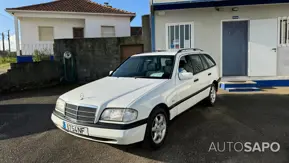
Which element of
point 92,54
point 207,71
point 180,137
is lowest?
point 180,137

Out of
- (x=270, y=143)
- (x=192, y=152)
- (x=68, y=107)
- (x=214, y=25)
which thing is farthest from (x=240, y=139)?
(x=214, y=25)

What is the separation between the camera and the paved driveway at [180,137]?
132 inches

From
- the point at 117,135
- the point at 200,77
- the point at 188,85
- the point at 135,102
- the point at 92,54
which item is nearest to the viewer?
the point at 117,135

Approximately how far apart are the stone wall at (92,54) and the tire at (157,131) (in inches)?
282

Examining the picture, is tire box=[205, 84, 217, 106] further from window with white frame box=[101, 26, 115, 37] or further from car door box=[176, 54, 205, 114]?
window with white frame box=[101, 26, 115, 37]

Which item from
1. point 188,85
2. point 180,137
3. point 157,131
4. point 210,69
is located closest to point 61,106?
point 157,131

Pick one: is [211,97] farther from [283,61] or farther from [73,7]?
[73,7]

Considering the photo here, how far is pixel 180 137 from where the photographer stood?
4047 millimetres

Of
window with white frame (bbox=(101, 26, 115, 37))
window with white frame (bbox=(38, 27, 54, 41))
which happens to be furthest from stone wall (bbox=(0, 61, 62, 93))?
window with white frame (bbox=(101, 26, 115, 37))

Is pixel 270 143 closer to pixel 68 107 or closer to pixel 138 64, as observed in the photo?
pixel 138 64

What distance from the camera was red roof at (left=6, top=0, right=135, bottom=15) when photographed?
14.2m

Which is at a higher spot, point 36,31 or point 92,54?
point 36,31

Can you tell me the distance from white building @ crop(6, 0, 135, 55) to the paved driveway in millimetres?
9057

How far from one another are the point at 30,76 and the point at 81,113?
7706mm
